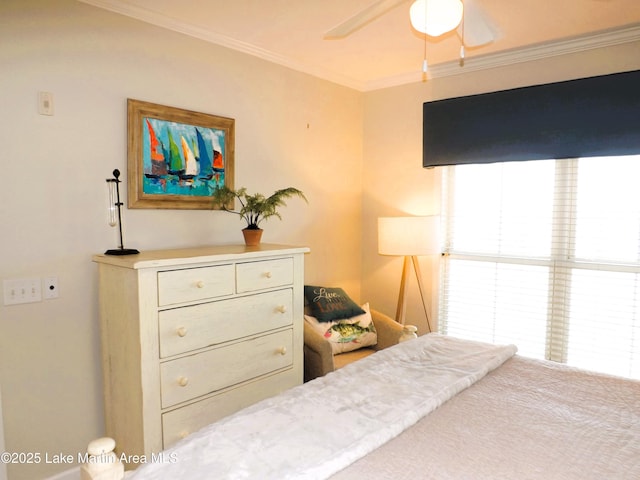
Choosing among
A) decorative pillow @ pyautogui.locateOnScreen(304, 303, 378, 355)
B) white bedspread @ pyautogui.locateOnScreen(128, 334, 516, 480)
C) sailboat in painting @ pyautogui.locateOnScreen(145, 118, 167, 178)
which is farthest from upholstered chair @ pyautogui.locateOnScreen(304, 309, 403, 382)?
sailboat in painting @ pyautogui.locateOnScreen(145, 118, 167, 178)

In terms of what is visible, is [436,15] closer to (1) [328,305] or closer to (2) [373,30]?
(2) [373,30]

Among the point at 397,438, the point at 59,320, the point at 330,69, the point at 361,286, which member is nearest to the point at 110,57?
the point at 59,320

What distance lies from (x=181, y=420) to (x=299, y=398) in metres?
0.92

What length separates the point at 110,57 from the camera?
2348 millimetres

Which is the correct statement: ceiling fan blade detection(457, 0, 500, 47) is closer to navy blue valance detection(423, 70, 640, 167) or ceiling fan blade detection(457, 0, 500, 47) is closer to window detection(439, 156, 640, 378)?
navy blue valance detection(423, 70, 640, 167)

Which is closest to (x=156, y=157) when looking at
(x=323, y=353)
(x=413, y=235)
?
(x=323, y=353)

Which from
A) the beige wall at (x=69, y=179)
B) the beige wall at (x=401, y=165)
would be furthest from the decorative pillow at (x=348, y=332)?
the beige wall at (x=69, y=179)

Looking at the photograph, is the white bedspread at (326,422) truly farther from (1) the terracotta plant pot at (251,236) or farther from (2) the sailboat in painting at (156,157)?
(2) the sailboat in painting at (156,157)

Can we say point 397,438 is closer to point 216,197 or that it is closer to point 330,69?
point 216,197

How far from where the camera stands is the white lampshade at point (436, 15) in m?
1.51

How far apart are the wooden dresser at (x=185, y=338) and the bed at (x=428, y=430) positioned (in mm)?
779

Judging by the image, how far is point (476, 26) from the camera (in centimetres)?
189

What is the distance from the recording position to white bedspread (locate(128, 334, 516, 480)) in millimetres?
1121

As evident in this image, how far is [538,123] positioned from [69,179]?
292cm
